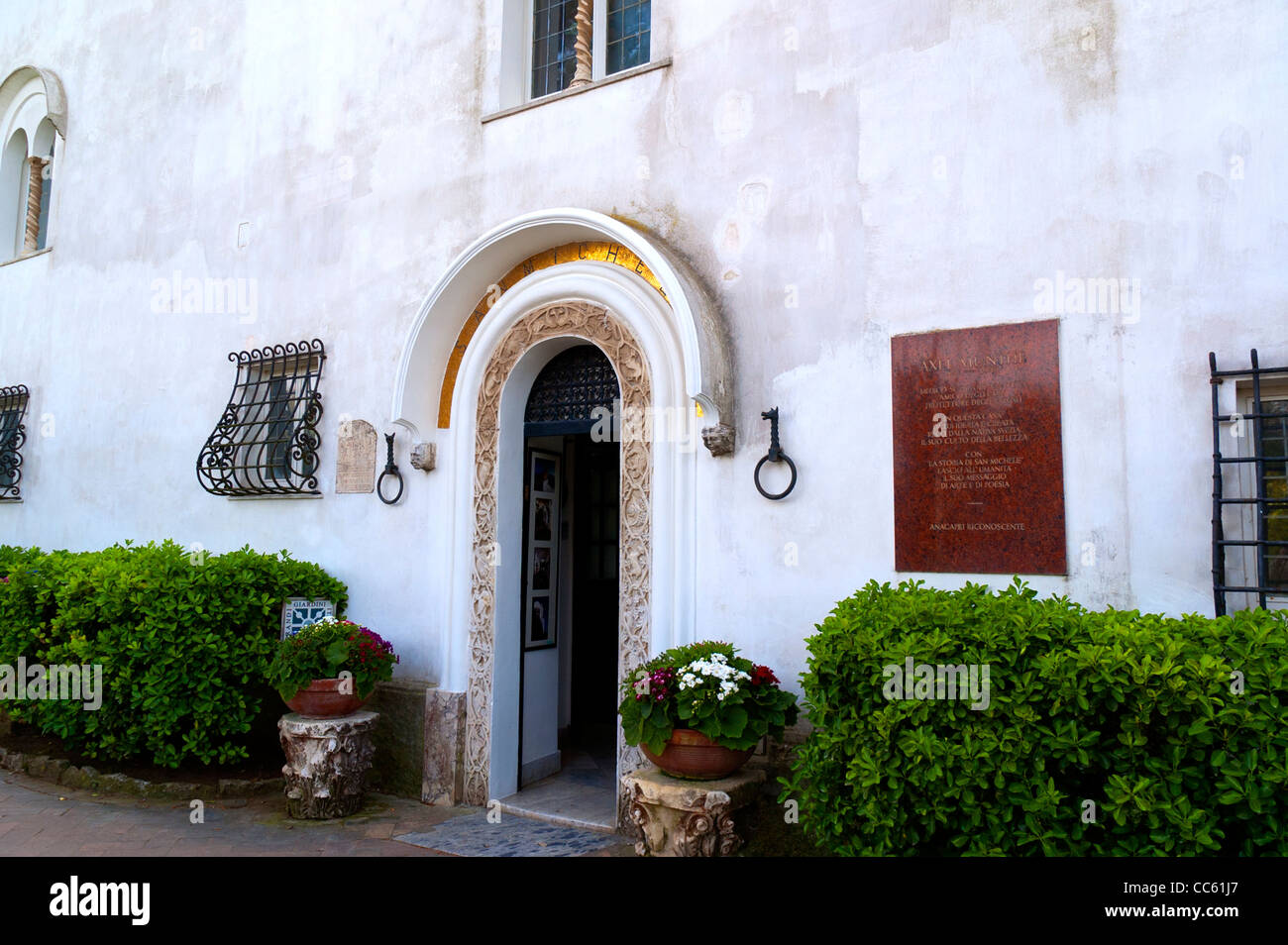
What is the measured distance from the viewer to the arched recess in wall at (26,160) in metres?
11.6

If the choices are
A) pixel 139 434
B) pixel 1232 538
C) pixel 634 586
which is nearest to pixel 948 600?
pixel 1232 538

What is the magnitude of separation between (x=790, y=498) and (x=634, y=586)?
123 centimetres

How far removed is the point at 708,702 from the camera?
4723 millimetres

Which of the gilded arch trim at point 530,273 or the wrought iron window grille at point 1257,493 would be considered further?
the gilded arch trim at point 530,273

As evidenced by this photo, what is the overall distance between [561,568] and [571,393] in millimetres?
1778

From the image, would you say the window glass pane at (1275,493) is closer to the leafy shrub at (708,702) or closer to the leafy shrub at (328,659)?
the leafy shrub at (708,702)

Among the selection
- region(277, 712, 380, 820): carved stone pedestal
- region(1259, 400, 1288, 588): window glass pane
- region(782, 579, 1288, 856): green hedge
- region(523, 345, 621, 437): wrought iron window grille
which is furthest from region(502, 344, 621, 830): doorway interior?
region(1259, 400, 1288, 588): window glass pane

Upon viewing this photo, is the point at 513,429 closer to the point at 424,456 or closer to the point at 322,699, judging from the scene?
the point at 424,456

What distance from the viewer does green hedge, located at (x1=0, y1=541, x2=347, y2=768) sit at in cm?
680

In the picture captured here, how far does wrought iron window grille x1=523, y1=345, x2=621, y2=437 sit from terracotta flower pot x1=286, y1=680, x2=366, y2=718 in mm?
2215

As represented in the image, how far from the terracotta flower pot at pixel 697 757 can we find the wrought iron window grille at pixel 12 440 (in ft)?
31.1

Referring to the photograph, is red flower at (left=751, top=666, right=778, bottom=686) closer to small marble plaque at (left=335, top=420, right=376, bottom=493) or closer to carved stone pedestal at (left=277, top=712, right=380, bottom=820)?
carved stone pedestal at (left=277, top=712, right=380, bottom=820)

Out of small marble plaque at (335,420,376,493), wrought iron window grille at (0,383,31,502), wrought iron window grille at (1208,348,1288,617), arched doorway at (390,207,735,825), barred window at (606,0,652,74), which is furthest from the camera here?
wrought iron window grille at (0,383,31,502)

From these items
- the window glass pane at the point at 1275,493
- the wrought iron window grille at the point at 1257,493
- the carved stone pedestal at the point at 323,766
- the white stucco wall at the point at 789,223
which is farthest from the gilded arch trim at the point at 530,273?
the window glass pane at the point at 1275,493
